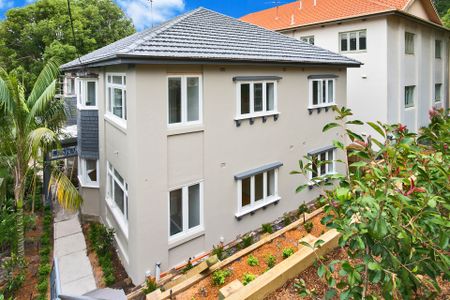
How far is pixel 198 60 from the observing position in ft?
31.6

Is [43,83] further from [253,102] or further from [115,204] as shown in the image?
[253,102]

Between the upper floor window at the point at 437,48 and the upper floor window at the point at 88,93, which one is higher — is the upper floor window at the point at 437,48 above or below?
above

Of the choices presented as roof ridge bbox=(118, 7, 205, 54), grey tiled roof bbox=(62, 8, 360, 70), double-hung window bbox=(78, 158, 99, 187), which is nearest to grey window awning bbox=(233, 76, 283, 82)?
grey tiled roof bbox=(62, 8, 360, 70)

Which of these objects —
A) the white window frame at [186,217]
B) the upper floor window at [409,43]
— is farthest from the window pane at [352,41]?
the white window frame at [186,217]

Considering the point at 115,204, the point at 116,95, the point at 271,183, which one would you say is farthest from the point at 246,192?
the point at 116,95

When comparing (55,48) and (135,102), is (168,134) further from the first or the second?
(55,48)

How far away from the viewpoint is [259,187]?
42.0 ft

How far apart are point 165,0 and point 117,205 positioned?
9.32 meters

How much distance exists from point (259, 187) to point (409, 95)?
17.1 m

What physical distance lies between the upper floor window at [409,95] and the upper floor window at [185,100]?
750 inches

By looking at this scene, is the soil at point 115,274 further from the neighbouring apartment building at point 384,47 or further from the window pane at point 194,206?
the neighbouring apartment building at point 384,47

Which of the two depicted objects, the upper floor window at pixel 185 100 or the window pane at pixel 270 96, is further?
the window pane at pixel 270 96

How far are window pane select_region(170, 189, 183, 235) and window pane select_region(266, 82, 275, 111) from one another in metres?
Result: 5.09

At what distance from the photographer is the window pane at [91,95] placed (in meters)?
14.2
